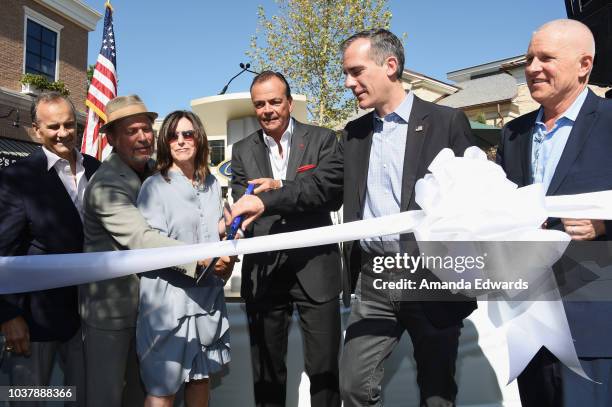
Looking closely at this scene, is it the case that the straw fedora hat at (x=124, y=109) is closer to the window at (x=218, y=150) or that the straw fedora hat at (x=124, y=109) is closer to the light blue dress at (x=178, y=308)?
the light blue dress at (x=178, y=308)

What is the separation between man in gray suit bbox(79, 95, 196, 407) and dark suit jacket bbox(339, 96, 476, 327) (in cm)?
95

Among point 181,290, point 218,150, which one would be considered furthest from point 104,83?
point 181,290

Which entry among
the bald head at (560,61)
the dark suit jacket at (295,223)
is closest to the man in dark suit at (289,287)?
the dark suit jacket at (295,223)

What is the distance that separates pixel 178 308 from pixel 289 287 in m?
0.73

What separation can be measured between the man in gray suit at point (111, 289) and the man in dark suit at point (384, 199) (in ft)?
2.14

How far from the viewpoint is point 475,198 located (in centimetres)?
191

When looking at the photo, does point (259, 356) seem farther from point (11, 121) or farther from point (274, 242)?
point (11, 121)

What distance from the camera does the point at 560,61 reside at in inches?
78.7

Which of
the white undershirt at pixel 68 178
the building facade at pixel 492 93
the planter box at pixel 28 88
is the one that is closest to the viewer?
the white undershirt at pixel 68 178

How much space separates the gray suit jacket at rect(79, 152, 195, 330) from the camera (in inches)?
98.7

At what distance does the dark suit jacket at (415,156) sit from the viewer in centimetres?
234

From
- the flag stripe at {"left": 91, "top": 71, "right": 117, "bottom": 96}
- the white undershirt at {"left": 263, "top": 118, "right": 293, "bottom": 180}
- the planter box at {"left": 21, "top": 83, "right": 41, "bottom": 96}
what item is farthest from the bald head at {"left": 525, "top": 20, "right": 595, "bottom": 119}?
the planter box at {"left": 21, "top": 83, "right": 41, "bottom": 96}

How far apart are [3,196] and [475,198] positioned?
2.55 metres

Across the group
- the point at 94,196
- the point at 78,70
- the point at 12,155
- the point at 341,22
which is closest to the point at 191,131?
the point at 94,196
